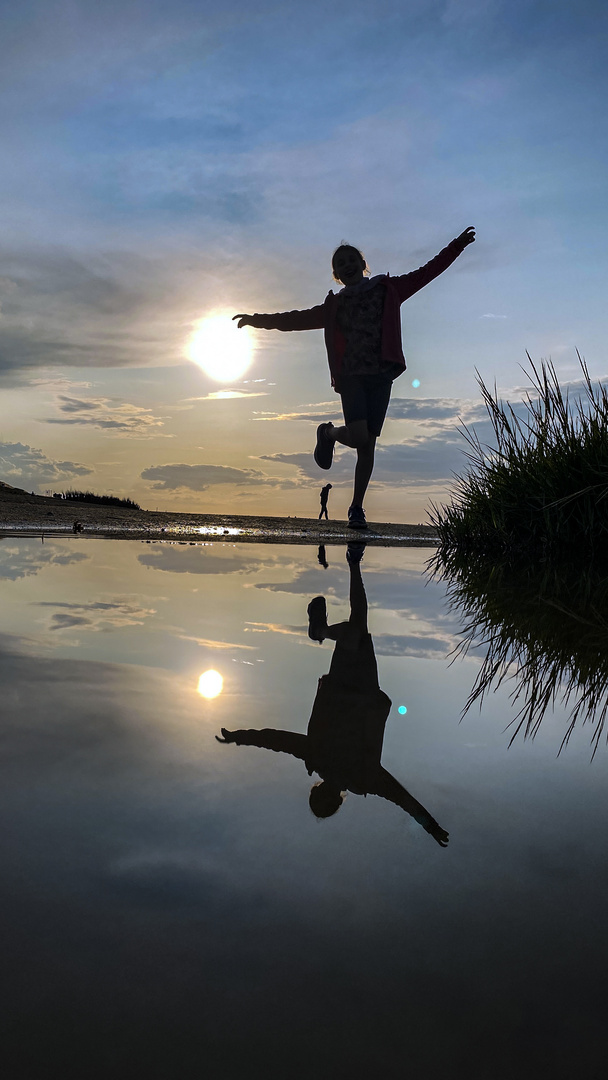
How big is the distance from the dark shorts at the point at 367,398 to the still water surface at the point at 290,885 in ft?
16.9

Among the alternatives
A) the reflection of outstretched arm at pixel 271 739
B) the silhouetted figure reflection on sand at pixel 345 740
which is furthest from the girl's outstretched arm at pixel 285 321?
the reflection of outstretched arm at pixel 271 739

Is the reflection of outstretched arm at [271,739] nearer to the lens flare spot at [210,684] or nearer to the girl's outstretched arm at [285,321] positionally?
the lens flare spot at [210,684]

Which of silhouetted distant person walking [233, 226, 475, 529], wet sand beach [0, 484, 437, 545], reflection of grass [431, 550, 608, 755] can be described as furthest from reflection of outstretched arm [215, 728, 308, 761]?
silhouetted distant person walking [233, 226, 475, 529]

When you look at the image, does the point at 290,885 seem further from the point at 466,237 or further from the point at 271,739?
the point at 466,237

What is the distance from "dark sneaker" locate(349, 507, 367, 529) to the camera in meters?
6.70

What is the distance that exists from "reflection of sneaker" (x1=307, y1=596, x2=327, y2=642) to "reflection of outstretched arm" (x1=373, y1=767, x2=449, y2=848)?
0.87 metres

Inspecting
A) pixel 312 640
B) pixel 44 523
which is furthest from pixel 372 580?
pixel 44 523

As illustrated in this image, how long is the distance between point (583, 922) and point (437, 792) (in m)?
0.25

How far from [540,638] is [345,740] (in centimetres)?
102

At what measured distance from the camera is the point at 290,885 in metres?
0.58

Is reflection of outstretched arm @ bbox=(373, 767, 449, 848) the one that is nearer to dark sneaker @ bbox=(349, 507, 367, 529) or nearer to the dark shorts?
the dark shorts

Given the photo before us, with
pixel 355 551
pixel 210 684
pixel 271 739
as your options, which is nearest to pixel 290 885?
pixel 271 739

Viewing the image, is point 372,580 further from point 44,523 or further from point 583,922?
point 44,523

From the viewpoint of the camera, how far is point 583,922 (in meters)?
0.56
